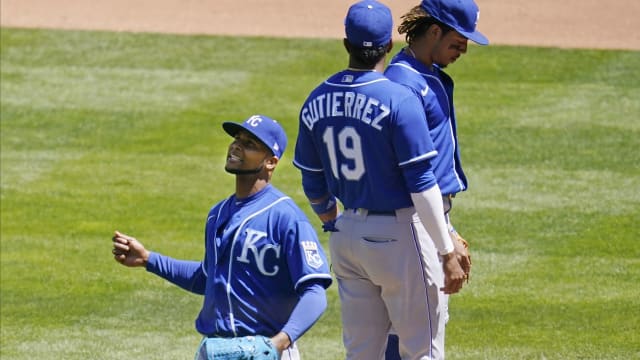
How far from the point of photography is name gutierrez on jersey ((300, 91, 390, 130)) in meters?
5.34

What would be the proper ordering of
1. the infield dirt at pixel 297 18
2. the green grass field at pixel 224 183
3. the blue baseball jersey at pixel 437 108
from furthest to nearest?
the infield dirt at pixel 297 18, the green grass field at pixel 224 183, the blue baseball jersey at pixel 437 108

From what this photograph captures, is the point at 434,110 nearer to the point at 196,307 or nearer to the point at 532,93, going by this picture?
the point at 196,307

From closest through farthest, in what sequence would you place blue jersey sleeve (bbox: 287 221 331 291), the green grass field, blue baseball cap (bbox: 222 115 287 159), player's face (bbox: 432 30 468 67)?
blue jersey sleeve (bbox: 287 221 331 291), blue baseball cap (bbox: 222 115 287 159), player's face (bbox: 432 30 468 67), the green grass field

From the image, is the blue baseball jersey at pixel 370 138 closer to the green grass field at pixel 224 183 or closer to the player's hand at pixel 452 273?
the player's hand at pixel 452 273

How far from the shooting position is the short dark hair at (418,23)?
566 cm

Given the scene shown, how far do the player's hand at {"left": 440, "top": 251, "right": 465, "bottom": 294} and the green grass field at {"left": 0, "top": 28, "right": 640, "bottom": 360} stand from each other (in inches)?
109

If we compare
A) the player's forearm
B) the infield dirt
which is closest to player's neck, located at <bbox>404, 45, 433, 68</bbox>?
the player's forearm

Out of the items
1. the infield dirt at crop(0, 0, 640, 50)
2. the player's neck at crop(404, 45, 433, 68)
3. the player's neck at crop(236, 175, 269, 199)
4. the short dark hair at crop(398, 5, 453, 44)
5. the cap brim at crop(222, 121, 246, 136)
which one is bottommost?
the infield dirt at crop(0, 0, 640, 50)

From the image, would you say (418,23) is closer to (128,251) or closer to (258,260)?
(258,260)

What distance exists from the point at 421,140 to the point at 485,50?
426 inches

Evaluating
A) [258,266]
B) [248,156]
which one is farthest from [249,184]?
[258,266]

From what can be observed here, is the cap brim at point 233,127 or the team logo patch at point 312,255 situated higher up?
the cap brim at point 233,127

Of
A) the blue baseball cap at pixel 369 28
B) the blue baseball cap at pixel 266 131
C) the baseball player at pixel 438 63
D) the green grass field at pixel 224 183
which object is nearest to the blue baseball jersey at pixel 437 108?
the baseball player at pixel 438 63

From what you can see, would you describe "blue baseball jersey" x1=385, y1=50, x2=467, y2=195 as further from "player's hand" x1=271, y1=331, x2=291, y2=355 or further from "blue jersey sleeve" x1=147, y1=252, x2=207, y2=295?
"player's hand" x1=271, y1=331, x2=291, y2=355
